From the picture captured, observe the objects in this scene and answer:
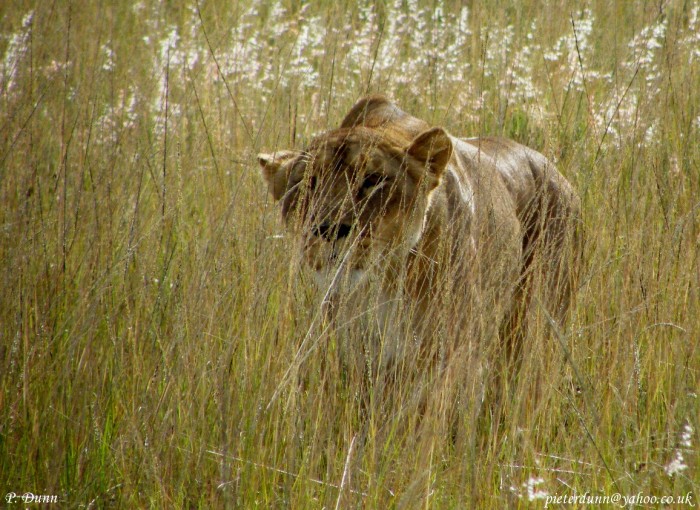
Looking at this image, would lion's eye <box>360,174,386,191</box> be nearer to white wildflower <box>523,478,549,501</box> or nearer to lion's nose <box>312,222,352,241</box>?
lion's nose <box>312,222,352,241</box>

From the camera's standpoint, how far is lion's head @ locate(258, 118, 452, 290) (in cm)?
332

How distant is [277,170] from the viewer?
3742 mm

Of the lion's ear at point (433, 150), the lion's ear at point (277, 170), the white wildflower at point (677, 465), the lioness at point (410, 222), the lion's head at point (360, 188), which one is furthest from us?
the lion's ear at point (277, 170)

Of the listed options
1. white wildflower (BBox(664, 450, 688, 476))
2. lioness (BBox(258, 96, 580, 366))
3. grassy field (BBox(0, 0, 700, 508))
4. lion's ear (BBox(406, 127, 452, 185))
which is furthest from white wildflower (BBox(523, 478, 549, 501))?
lion's ear (BBox(406, 127, 452, 185))

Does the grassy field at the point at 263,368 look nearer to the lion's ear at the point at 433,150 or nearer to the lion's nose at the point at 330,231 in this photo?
the lion's nose at the point at 330,231

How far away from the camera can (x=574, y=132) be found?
4820 mm

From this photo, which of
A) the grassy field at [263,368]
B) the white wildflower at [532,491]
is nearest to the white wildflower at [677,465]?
the grassy field at [263,368]

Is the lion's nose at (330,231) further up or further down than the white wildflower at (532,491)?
further up

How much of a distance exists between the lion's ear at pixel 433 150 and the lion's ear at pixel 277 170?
458 mm

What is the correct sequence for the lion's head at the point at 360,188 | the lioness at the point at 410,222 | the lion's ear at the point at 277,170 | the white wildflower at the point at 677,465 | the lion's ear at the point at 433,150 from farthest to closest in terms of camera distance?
the lion's ear at the point at 277,170, the lion's ear at the point at 433,150, the lion's head at the point at 360,188, the lioness at the point at 410,222, the white wildflower at the point at 677,465

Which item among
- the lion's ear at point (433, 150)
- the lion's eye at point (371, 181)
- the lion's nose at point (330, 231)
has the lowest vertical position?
the lion's nose at point (330, 231)

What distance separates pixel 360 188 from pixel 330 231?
1.14ft

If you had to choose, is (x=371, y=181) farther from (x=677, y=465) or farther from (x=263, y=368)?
(x=677, y=465)

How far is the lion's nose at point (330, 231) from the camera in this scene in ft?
10.7
